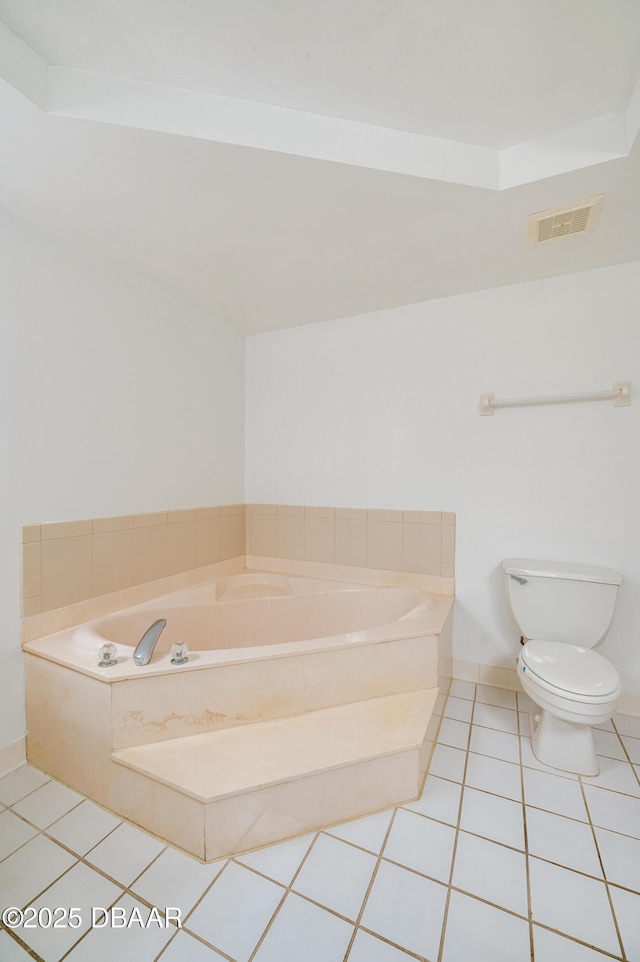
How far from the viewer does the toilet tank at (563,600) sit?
1.79 metres

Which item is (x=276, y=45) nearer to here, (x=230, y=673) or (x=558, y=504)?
(x=230, y=673)

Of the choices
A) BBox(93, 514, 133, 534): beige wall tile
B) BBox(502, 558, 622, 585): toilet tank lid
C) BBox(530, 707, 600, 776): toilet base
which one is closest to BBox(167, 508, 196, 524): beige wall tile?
BBox(93, 514, 133, 534): beige wall tile

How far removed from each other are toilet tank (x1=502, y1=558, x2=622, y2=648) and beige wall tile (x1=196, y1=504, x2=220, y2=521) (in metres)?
1.68

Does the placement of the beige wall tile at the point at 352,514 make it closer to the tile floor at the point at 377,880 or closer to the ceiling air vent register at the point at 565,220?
the tile floor at the point at 377,880

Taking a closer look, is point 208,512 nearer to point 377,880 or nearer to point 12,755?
point 12,755

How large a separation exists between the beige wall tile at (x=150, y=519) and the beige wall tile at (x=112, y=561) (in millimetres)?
55

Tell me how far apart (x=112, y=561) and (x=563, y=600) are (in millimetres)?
2069

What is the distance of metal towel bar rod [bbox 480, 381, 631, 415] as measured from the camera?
6.21 ft

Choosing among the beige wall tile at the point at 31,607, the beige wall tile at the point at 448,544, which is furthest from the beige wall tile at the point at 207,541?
the beige wall tile at the point at 448,544

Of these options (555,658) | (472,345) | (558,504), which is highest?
(472,345)

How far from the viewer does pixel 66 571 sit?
176 centimetres

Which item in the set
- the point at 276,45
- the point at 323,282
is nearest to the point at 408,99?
the point at 276,45

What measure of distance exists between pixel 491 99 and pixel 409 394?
4.37ft

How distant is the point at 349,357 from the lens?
254cm
